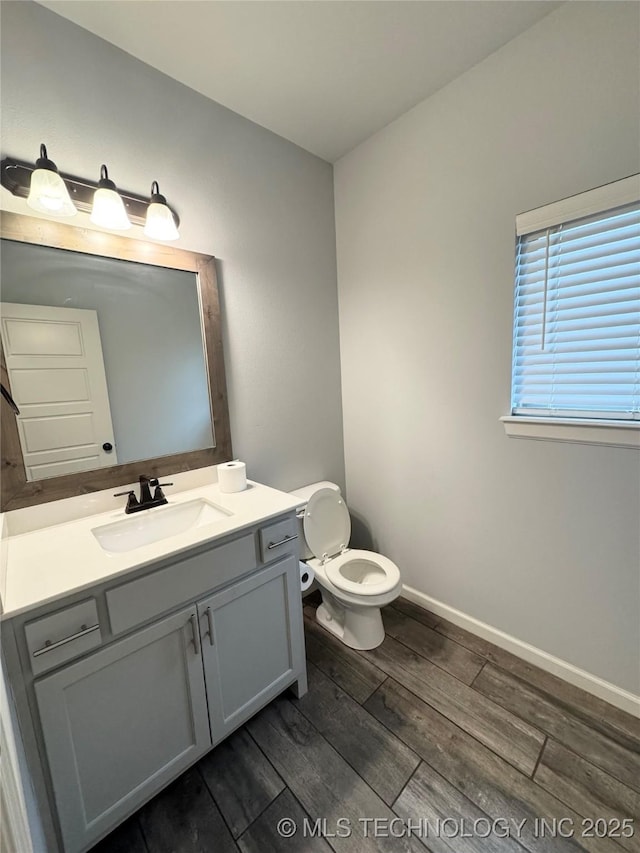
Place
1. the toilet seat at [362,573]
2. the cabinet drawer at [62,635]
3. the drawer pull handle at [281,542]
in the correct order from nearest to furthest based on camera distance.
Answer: the cabinet drawer at [62,635] → the drawer pull handle at [281,542] → the toilet seat at [362,573]

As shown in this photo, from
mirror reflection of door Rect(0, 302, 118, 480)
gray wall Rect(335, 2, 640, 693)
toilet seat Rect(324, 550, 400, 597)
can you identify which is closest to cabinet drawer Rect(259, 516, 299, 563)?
toilet seat Rect(324, 550, 400, 597)

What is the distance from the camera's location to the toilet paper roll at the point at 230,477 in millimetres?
1563

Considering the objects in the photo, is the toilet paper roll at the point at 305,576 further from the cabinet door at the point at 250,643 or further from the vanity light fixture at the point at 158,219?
the vanity light fixture at the point at 158,219

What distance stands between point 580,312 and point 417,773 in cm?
183

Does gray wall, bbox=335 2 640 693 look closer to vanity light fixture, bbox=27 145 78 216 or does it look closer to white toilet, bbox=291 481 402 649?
white toilet, bbox=291 481 402 649

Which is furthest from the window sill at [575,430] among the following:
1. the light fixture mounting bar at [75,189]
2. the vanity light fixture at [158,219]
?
the light fixture mounting bar at [75,189]

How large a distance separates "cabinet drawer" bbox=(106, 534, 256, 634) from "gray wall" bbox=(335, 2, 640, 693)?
1143 mm

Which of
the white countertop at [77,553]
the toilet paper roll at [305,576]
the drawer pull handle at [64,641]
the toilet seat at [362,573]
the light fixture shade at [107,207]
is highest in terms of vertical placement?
the light fixture shade at [107,207]

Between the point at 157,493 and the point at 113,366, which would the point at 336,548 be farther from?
the point at 113,366

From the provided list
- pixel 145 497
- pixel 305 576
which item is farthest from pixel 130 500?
pixel 305 576

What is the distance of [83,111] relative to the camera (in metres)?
1.27

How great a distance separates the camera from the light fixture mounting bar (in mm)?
1134

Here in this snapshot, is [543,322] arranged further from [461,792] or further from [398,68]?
[461,792]

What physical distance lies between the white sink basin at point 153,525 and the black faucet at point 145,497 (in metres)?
0.03
